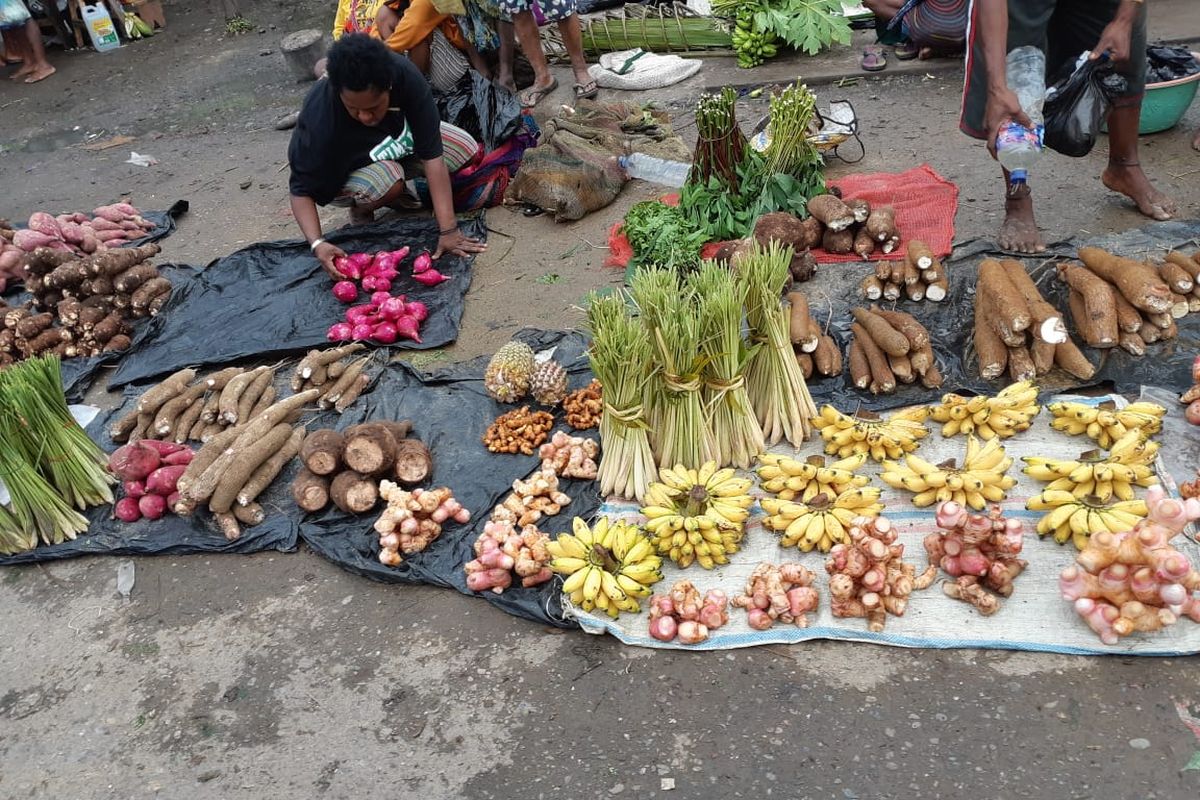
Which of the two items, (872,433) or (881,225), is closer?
(872,433)

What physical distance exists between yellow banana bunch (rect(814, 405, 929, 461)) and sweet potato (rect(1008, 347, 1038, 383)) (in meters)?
0.46

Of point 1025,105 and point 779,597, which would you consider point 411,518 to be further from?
point 1025,105

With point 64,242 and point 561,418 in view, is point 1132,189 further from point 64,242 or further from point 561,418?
point 64,242

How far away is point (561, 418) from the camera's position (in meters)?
→ 3.91

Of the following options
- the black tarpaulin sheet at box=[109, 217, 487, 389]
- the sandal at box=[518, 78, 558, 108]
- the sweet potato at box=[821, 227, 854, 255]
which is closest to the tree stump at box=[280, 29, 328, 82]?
the sandal at box=[518, 78, 558, 108]

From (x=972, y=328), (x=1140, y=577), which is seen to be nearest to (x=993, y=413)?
(x=972, y=328)

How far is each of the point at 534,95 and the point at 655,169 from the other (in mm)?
1964

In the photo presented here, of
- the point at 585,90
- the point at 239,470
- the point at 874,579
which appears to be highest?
the point at 585,90

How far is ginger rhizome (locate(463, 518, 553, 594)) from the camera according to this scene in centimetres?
310

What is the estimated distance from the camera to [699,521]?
117 inches

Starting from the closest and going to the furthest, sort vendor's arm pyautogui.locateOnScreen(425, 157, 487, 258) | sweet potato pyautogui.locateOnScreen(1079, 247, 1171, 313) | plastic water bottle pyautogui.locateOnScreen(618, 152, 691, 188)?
1. sweet potato pyautogui.locateOnScreen(1079, 247, 1171, 313)
2. vendor's arm pyautogui.locateOnScreen(425, 157, 487, 258)
3. plastic water bottle pyautogui.locateOnScreen(618, 152, 691, 188)

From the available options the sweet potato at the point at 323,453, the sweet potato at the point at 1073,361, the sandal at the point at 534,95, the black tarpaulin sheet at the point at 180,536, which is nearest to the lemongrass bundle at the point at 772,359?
the sweet potato at the point at 1073,361

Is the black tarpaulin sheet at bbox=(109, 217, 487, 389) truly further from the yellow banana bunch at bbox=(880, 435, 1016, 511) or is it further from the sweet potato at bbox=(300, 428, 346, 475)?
the yellow banana bunch at bbox=(880, 435, 1016, 511)

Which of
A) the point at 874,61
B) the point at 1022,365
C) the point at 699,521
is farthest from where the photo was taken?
the point at 874,61
